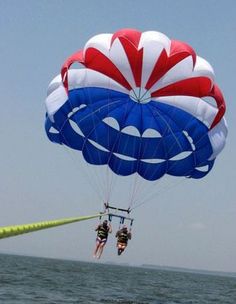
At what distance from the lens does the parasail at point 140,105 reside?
55.6ft

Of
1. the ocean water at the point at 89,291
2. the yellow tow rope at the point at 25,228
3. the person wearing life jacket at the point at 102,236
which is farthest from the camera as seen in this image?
the ocean water at the point at 89,291

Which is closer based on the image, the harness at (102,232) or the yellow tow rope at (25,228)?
the yellow tow rope at (25,228)

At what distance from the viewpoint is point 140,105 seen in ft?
60.3

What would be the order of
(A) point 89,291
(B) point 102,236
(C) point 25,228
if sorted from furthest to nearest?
(A) point 89,291 → (B) point 102,236 → (C) point 25,228

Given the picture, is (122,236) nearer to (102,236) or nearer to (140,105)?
(102,236)

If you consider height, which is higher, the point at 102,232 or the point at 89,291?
the point at 102,232

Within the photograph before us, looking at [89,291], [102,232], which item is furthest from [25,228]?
[89,291]

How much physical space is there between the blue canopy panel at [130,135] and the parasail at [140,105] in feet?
0.10

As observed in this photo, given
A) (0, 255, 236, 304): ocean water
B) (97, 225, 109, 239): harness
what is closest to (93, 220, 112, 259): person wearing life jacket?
(97, 225, 109, 239): harness

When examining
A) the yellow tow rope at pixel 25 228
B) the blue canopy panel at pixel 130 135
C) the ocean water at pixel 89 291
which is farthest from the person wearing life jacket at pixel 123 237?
the yellow tow rope at pixel 25 228

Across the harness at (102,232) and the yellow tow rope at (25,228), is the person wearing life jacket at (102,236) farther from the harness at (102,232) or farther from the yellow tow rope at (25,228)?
the yellow tow rope at (25,228)

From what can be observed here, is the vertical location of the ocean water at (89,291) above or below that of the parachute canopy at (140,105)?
below

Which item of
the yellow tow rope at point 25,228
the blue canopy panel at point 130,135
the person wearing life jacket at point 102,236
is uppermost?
the blue canopy panel at point 130,135

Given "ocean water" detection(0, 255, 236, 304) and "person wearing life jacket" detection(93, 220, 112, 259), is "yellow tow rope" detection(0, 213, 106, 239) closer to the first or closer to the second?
"person wearing life jacket" detection(93, 220, 112, 259)
